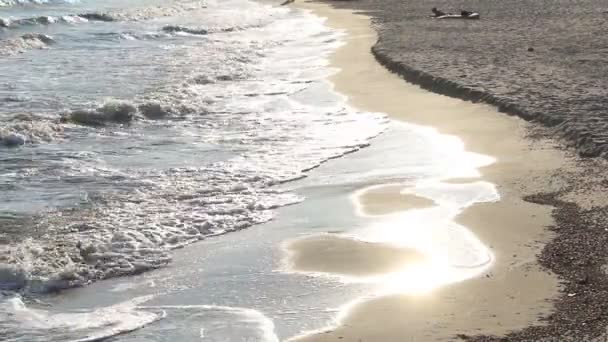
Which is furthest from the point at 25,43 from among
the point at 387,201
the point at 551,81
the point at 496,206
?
the point at 496,206

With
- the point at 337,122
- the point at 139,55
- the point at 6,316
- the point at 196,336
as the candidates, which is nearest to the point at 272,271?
the point at 196,336

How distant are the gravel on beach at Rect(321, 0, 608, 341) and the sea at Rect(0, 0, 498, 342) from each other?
0.93m

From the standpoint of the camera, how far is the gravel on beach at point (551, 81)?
628 centimetres

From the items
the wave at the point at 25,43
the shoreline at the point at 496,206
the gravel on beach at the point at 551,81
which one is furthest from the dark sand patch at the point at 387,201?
the wave at the point at 25,43

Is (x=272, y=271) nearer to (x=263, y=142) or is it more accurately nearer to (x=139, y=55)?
(x=263, y=142)

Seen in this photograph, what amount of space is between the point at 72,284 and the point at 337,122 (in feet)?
23.2

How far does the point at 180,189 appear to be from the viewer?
961 centimetres

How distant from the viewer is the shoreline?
5902 mm

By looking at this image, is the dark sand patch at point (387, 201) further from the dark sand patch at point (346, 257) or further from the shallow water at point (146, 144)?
the dark sand patch at point (346, 257)

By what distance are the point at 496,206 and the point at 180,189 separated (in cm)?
318

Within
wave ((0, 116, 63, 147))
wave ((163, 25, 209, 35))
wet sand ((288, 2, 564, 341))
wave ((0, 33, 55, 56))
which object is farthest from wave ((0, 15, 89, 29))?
wet sand ((288, 2, 564, 341))

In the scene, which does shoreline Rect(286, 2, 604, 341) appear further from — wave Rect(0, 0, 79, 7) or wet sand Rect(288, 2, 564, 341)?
wave Rect(0, 0, 79, 7)

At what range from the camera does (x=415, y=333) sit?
5758mm

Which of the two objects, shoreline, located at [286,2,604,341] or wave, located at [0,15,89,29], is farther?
wave, located at [0,15,89,29]
